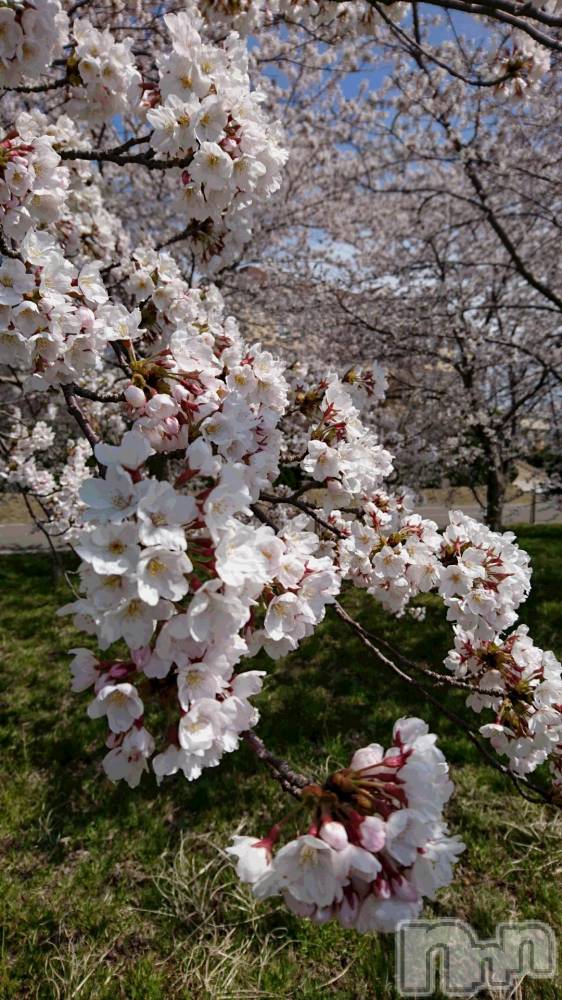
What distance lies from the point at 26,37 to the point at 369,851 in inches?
93.3

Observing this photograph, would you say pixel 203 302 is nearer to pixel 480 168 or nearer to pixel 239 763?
pixel 239 763

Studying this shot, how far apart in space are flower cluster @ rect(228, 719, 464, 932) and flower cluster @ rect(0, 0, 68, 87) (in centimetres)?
225

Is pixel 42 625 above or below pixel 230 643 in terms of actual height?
below

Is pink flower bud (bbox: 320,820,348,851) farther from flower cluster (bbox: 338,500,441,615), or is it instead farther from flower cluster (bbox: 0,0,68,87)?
flower cluster (bbox: 0,0,68,87)

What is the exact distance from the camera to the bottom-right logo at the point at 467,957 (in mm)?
2242

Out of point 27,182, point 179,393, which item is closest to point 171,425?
point 179,393

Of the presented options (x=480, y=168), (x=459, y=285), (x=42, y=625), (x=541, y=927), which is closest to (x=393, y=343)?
(x=459, y=285)

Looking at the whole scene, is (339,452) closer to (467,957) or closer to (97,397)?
(97,397)

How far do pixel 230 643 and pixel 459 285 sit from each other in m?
8.29

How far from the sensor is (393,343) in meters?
8.06

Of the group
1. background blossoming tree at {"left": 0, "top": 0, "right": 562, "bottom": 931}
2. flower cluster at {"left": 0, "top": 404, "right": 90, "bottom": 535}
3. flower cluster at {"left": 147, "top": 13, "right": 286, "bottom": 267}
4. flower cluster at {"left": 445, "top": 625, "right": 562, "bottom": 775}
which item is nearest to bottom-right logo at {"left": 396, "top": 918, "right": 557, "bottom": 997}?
background blossoming tree at {"left": 0, "top": 0, "right": 562, "bottom": 931}

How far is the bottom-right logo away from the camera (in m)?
2.24

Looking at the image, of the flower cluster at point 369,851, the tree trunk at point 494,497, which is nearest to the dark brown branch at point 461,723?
the flower cluster at point 369,851

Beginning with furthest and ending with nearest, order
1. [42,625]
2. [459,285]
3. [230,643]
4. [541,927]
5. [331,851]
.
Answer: [459,285] → [42,625] → [541,927] → [230,643] → [331,851]
